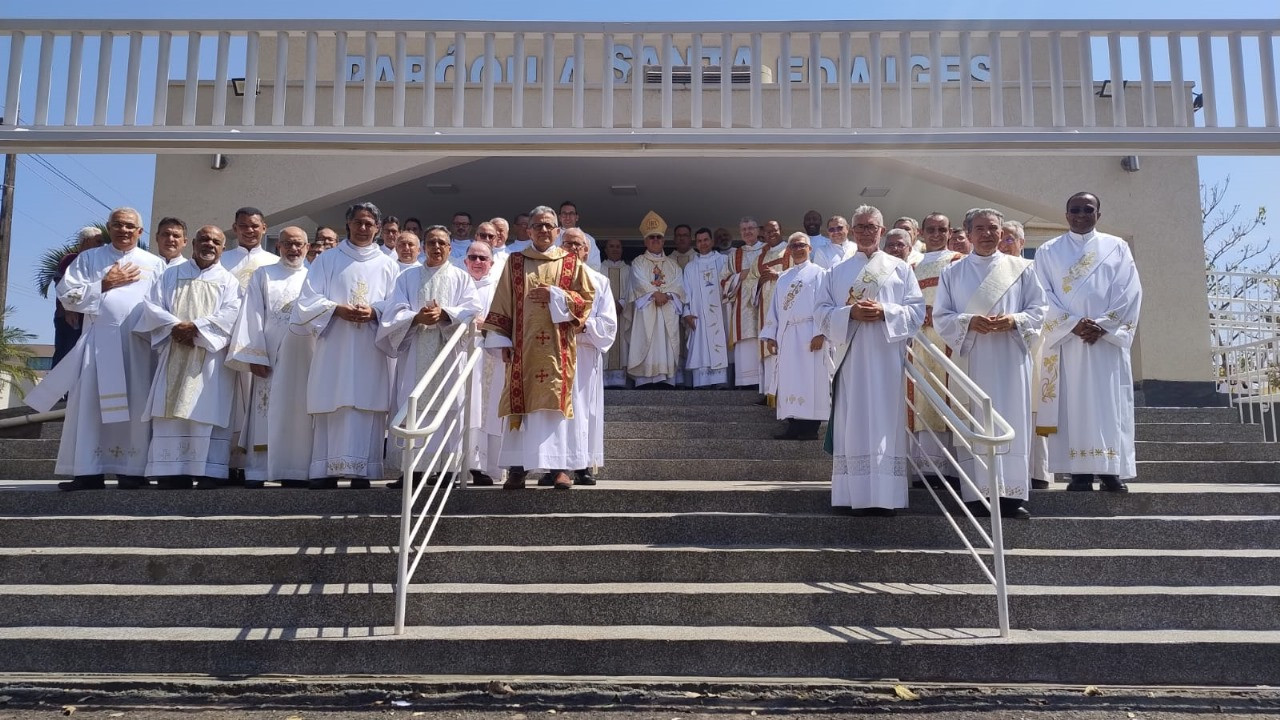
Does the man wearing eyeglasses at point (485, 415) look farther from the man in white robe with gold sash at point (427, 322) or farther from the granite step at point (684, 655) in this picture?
the granite step at point (684, 655)

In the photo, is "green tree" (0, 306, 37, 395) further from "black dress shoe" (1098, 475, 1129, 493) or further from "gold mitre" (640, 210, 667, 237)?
"black dress shoe" (1098, 475, 1129, 493)

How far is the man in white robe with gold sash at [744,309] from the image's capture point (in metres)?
11.2

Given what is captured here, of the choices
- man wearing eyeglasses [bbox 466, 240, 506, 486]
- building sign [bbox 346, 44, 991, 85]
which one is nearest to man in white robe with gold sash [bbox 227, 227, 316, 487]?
man wearing eyeglasses [bbox 466, 240, 506, 486]

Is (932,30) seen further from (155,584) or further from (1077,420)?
(155,584)

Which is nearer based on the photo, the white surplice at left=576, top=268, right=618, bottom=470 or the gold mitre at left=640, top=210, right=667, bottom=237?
the white surplice at left=576, top=268, right=618, bottom=470

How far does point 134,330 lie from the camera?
283 inches

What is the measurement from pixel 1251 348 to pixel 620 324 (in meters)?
7.25

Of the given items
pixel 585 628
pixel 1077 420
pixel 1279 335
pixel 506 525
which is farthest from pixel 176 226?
pixel 1279 335

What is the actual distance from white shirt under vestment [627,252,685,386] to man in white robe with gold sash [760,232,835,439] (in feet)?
8.34

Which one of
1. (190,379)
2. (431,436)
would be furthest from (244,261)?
(431,436)

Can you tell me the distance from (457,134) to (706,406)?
13.3 ft

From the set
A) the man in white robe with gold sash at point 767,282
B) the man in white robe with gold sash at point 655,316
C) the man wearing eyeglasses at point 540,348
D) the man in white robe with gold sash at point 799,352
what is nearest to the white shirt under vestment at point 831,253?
the man in white robe with gold sash at point 767,282

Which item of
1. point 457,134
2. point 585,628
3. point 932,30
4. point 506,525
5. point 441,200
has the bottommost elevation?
point 585,628

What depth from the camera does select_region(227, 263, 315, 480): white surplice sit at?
7.19 m
